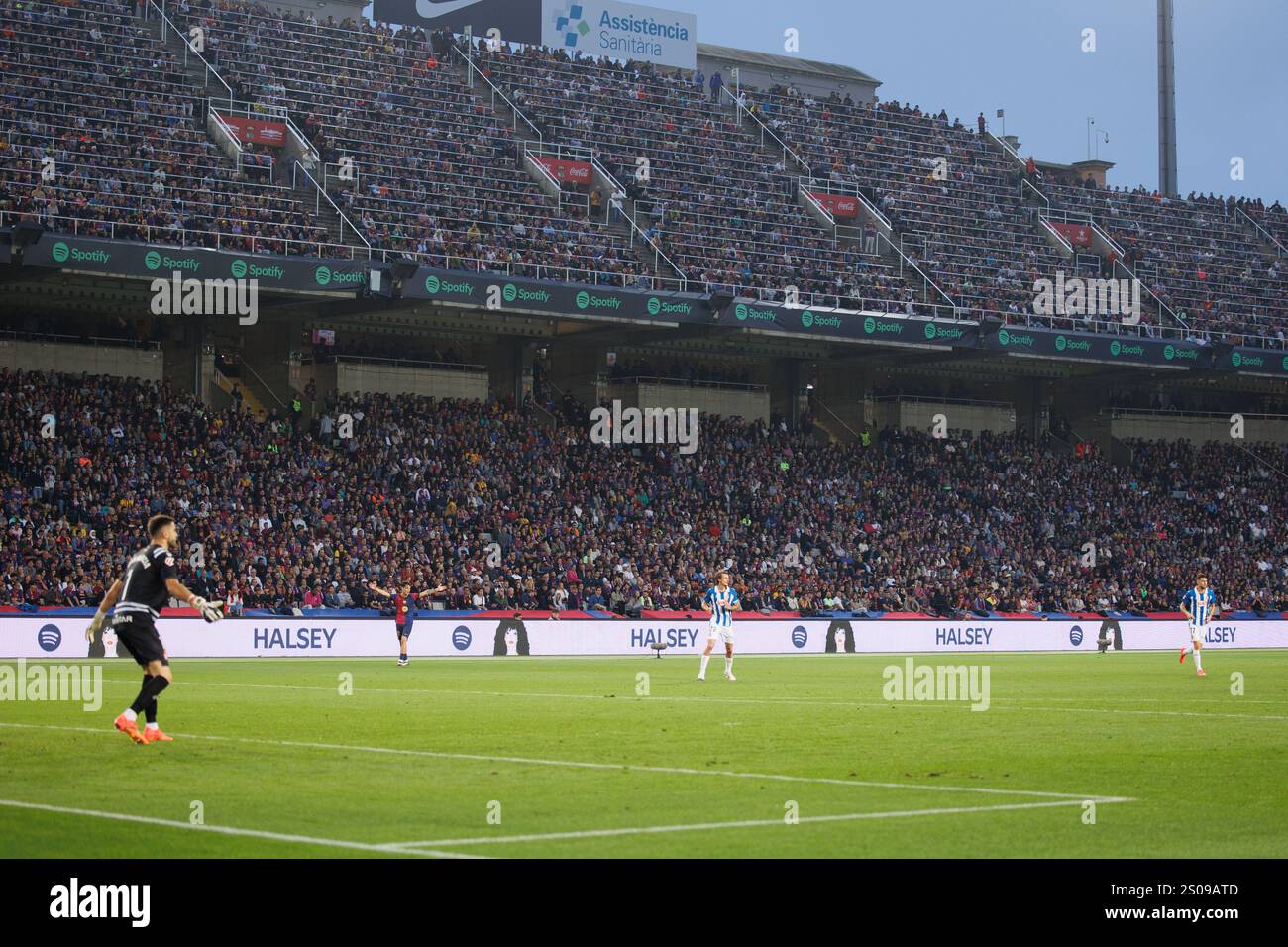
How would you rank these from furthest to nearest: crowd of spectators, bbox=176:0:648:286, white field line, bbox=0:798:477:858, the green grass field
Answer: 1. crowd of spectators, bbox=176:0:648:286
2. the green grass field
3. white field line, bbox=0:798:477:858

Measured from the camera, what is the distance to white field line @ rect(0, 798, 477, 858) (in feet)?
33.1

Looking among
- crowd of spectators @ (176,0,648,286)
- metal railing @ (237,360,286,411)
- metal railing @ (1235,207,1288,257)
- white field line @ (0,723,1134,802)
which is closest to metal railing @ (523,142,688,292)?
crowd of spectators @ (176,0,648,286)

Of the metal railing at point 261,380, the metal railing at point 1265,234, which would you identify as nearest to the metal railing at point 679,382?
the metal railing at point 261,380

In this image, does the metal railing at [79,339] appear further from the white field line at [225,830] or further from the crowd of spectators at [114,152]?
the white field line at [225,830]

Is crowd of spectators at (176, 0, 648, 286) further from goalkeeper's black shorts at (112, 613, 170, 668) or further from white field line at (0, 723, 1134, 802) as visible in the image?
goalkeeper's black shorts at (112, 613, 170, 668)

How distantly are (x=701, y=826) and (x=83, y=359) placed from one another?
45.5 meters

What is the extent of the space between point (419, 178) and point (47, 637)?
→ 2554 cm

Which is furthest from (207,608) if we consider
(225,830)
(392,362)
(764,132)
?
(764,132)

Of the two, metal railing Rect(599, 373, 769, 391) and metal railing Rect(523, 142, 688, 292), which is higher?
metal railing Rect(523, 142, 688, 292)
